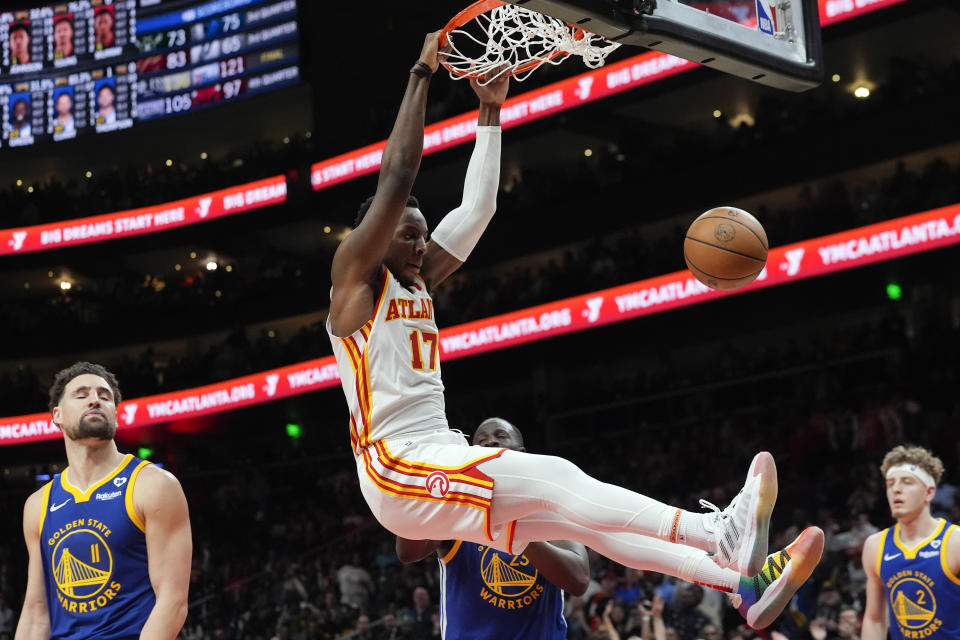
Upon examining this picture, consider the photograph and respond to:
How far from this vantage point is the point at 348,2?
26656 mm

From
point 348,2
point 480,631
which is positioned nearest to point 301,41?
point 348,2

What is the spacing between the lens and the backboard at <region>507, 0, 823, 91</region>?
4.84 m

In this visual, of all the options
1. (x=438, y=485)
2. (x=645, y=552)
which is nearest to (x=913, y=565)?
(x=645, y=552)

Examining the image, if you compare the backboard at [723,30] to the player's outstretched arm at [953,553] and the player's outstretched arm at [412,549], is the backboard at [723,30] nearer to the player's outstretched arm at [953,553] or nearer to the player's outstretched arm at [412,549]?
the player's outstretched arm at [412,549]

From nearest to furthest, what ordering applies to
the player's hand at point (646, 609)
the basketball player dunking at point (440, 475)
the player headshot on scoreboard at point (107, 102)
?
the basketball player dunking at point (440, 475) → the player's hand at point (646, 609) → the player headshot on scoreboard at point (107, 102)

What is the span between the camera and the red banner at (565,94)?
16.8m

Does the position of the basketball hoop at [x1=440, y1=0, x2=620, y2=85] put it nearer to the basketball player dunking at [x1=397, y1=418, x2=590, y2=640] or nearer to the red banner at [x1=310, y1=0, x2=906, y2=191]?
the basketball player dunking at [x1=397, y1=418, x2=590, y2=640]

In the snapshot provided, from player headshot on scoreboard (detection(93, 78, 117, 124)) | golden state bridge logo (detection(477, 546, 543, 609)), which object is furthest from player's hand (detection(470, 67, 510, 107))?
player headshot on scoreboard (detection(93, 78, 117, 124))

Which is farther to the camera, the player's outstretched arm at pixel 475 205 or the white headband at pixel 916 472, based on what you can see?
the white headband at pixel 916 472

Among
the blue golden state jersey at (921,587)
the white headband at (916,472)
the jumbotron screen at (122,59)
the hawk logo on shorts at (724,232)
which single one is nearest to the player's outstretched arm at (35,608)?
the hawk logo on shorts at (724,232)

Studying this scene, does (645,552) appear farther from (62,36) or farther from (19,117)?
(62,36)

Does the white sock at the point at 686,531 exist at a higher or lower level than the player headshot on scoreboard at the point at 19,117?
lower

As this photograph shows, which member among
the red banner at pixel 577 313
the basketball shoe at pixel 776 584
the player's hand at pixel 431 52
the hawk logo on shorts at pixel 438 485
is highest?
the red banner at pixel 577 313

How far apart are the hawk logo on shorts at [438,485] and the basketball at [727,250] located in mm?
1625
